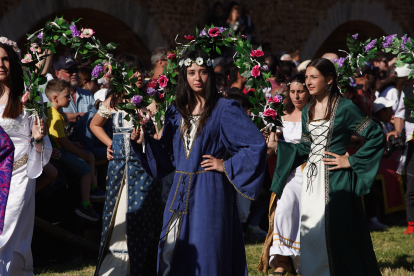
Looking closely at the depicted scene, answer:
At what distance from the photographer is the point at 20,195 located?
13.9 ft

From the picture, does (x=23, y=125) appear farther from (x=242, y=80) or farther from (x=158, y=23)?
(x=158, y=23)

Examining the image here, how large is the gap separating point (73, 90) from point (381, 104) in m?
4.76

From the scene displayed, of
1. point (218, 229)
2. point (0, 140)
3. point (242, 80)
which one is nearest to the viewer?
point (218, 229)

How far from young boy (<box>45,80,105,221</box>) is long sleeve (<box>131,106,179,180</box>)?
6.02 feet

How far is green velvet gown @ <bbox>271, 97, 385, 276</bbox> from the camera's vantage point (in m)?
4.39

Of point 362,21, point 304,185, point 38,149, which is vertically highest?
point 362,21

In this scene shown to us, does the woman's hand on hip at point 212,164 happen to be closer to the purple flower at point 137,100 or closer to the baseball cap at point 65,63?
the purple flower at point 137,100

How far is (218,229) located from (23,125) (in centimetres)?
174

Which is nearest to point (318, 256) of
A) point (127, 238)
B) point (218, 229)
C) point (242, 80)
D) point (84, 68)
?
point (218, 229)

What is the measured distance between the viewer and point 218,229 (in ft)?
12.5

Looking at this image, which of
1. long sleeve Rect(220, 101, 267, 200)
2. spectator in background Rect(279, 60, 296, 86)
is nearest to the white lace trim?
long sleeve Rect(220, 101, 267, 200)

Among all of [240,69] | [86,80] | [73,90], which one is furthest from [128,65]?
[86,80]

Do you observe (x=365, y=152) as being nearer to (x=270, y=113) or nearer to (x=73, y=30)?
(x=270, y=113)

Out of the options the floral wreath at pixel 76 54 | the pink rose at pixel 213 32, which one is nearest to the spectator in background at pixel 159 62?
the pink rose at pixel 213 32
